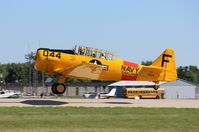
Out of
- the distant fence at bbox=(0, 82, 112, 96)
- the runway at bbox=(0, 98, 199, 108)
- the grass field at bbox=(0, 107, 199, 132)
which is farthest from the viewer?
the distant fence at bbox=(0, 82, 112, 96)

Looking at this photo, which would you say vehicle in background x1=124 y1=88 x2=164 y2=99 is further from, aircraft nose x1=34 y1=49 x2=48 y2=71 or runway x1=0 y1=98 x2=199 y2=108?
aircraft nose x1=34 y1=49 x2=48 y2=71

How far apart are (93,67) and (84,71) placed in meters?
1.13

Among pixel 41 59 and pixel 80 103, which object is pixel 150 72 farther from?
pixel 41 59

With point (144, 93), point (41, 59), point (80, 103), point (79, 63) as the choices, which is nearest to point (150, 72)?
point (79, 63)

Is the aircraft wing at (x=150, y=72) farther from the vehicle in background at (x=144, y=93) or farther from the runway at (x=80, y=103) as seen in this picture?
the vehicle in background at (x=144, y=93)

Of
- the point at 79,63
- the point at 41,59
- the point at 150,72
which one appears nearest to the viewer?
the point at 41,59

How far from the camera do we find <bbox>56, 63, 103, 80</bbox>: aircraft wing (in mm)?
24016

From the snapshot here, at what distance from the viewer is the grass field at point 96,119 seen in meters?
14.2

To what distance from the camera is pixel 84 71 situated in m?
25.0

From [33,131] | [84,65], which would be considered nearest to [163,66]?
[84,65]

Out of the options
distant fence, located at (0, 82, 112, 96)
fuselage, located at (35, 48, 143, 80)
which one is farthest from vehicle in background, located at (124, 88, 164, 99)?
distant fence, located at (0, 82, 112, 96)

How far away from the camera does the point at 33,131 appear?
13352mm

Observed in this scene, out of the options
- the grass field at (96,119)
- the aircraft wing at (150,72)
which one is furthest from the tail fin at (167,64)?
the grass field at (96,119)

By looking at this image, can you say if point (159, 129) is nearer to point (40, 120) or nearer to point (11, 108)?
point (40, 120)
